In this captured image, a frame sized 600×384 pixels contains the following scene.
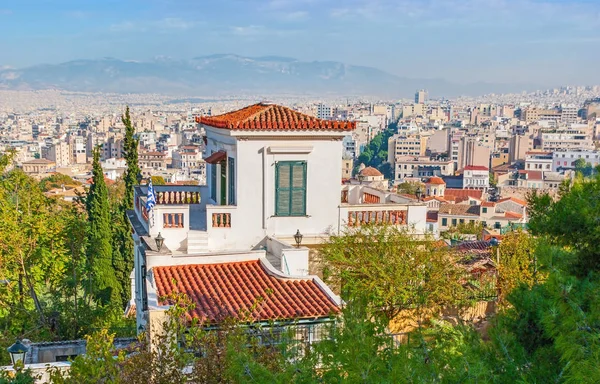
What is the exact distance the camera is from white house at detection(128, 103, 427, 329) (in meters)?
11.0

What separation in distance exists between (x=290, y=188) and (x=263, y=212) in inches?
26.6

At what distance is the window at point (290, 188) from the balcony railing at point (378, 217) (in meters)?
1.01

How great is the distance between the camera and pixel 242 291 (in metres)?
10.2

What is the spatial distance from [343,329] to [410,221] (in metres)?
7.22

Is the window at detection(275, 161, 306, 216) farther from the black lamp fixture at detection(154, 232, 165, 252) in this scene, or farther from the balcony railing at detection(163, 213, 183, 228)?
the black lamp fixture at detection(154, 232, 165, 252)

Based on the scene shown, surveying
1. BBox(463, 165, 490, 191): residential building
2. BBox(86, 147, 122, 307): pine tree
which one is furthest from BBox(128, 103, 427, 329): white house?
BBox(463, 165, 490, 191): residential building

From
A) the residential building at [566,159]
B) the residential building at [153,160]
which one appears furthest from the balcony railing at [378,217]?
the residential building at [153,160]

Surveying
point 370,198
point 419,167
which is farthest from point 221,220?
point 419,167

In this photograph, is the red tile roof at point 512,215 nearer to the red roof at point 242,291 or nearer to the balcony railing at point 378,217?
the balcony railing at point 378,217

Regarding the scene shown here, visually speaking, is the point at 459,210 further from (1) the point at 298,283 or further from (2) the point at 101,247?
(1) the point at 298,283

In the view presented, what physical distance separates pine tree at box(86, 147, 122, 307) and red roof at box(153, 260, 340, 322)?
644 inches

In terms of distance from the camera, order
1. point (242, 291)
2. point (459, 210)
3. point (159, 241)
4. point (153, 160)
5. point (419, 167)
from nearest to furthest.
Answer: point (242, 291) → point (159, 241) → point (459, 210) → point (419, 167) → point (153, 160)

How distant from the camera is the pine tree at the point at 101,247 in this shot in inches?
1039

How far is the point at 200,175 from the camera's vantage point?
135 m
